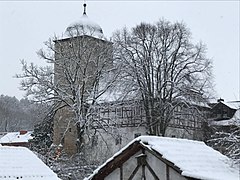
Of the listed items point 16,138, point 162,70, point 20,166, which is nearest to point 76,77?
point 162,70

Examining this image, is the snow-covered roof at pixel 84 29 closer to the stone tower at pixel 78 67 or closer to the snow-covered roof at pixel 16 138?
the stone tower at pixel 78 67

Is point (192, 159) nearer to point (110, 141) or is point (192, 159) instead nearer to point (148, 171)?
point (148, 171)

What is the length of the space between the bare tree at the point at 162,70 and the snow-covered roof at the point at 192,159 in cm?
2444

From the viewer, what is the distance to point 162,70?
41.3 meters

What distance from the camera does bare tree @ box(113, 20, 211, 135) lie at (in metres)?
40.4

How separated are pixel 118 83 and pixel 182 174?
95.4ft

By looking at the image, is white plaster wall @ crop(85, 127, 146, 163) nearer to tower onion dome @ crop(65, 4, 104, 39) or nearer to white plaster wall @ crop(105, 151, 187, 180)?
tower onion dome @ crop(65, 4, 104, 39)

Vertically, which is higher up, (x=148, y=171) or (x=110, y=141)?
(x=110, y=141)

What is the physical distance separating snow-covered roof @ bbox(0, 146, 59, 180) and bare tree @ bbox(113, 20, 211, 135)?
22754mm

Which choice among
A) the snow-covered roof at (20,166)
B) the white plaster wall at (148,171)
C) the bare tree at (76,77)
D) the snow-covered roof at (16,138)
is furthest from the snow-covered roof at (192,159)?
the snow-covered roof at (16,138)

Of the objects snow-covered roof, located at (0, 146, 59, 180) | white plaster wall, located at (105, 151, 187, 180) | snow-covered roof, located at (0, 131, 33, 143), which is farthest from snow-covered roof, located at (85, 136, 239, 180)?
snow-covered roof, located at (0, 131, 33, 143)

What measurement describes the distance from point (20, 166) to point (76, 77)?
78.6ft

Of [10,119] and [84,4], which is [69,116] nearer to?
[84,4]

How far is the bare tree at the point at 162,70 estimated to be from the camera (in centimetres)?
4041
